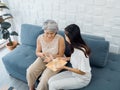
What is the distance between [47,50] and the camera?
228 cm

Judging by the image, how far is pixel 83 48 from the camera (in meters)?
1.78

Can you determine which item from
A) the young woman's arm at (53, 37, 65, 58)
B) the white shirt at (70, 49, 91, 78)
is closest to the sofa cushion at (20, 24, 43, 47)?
the young woman's arm at (53, 37, 65, 58)

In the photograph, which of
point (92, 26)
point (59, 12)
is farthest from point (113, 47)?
point (59, 12)

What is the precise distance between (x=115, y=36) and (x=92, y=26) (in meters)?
0.37

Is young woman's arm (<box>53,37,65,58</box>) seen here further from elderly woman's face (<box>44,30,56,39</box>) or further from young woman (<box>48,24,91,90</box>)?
young woman (<box>48,24,91,90</box>)

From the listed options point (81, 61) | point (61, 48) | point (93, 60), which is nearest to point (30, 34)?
point (61, 48)

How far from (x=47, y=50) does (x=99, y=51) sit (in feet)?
2.34

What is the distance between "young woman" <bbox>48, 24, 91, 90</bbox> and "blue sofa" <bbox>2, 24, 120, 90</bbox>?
0.14 meters

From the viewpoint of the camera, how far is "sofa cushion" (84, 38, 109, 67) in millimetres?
2098

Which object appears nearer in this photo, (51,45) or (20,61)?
(51,45)

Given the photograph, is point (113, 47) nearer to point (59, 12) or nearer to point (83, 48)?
point (83, 48)

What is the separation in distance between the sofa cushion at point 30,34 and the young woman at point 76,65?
3.23 ft

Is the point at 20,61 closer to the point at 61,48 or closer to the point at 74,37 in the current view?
Answer: the point at 61,48

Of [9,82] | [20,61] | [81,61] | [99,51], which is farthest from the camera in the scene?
[9,82]
